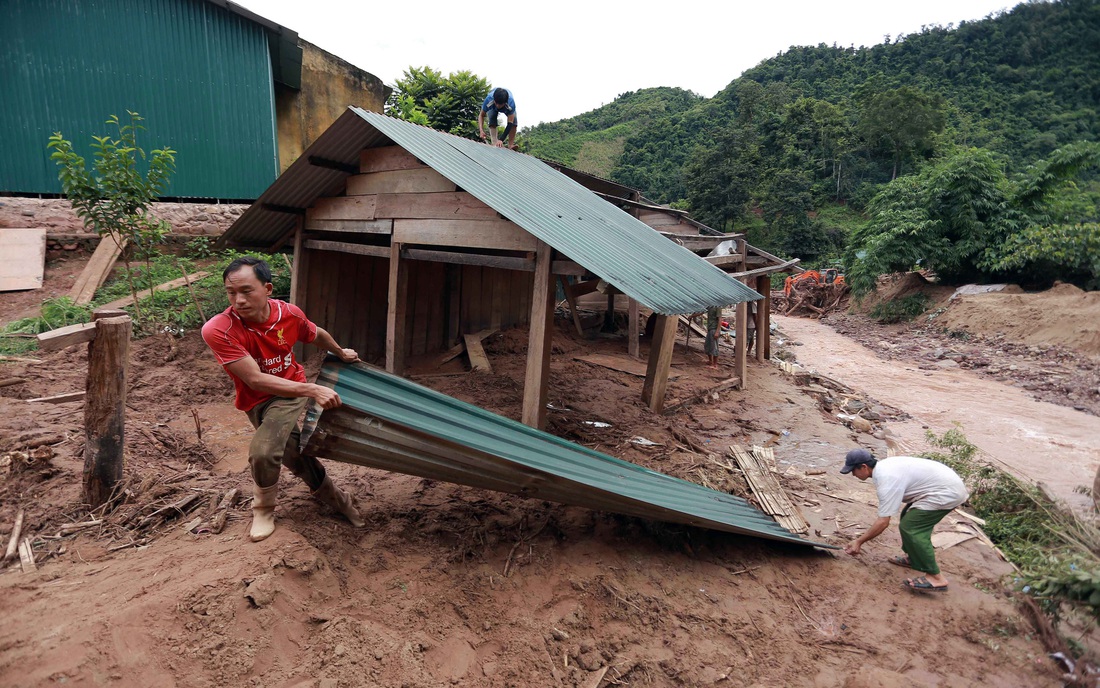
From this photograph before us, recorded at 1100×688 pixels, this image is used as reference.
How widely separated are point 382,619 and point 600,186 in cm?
1105

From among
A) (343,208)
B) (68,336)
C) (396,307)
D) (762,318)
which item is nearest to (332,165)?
(343,208)

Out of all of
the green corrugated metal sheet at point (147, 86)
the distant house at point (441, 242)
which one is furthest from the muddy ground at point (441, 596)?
the green corrugated metal sheet at point (147, 86)

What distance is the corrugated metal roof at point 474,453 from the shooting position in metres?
2.86

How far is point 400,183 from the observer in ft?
20.7

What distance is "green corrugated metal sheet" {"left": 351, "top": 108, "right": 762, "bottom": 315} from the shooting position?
15.1 feet

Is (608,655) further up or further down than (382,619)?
further down

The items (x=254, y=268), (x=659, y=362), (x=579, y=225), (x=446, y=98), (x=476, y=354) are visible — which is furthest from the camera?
(x=446, y=98)

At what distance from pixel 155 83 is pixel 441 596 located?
40.8ft

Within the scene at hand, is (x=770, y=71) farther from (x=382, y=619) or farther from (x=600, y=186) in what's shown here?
(x=382, y=619)

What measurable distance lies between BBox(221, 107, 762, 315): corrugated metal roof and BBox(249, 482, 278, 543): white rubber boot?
2.67m

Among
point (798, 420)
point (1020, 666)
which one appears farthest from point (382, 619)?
point (798, 420)

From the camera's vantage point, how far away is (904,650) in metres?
3.40

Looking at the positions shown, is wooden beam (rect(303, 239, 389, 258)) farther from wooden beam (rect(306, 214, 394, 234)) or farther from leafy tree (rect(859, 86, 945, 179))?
leafy tree (rect(859, 86, 945, 179))

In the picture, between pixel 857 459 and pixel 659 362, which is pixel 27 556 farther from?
pixel 659 362
